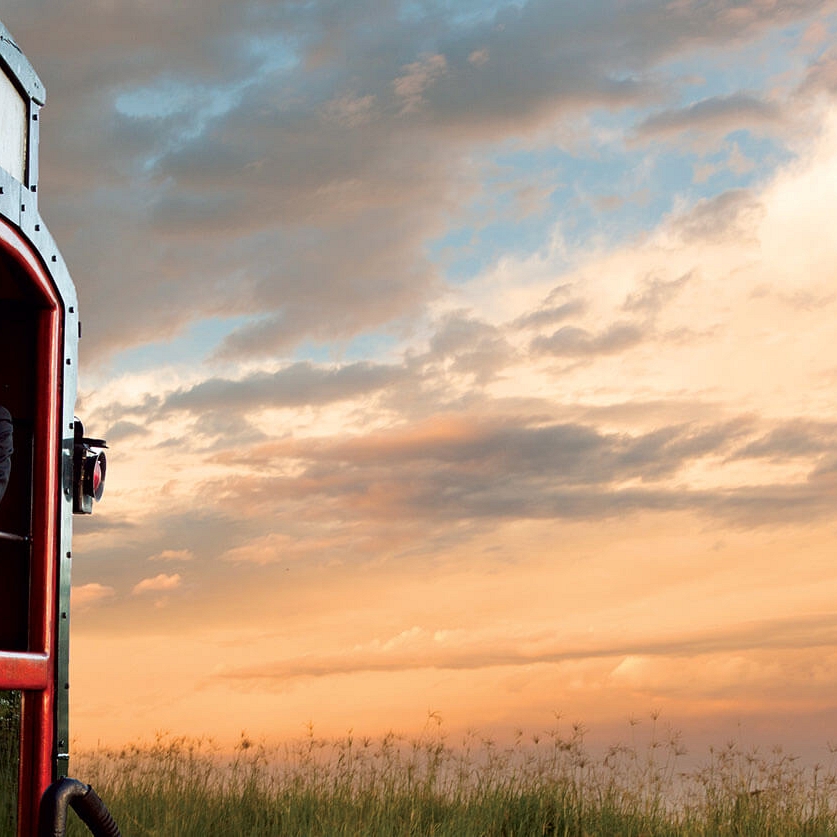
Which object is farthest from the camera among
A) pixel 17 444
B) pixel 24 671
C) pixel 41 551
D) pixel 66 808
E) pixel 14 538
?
pixel 17 444

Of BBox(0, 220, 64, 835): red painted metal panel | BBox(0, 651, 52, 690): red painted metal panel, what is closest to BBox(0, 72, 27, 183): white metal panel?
BBox(0, 220, 64, 835): red painted metal panel

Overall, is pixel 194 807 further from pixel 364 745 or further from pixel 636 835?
pixel 636 835

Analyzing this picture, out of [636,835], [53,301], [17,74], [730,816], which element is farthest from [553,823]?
[17,74]

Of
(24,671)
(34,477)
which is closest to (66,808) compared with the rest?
(24,671)

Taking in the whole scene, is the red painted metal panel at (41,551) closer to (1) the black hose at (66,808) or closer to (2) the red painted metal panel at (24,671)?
(2) the red painted metal panel at (24,671)

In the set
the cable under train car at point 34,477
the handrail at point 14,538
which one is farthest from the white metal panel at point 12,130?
the handrail at point 14,538

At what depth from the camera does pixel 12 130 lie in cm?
436

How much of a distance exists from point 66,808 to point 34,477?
1.27 metres

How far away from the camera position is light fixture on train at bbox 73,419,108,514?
468 cm

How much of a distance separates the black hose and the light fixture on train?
113cm

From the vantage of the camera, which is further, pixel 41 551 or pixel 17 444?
pixel 17 444

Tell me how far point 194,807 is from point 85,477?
3.91m

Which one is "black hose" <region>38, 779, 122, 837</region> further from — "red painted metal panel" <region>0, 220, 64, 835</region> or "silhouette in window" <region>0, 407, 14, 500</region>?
"silhouette in window" <region>0, 407, 14, 500</region>

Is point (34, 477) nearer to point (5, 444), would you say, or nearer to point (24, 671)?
point (5, 444)
